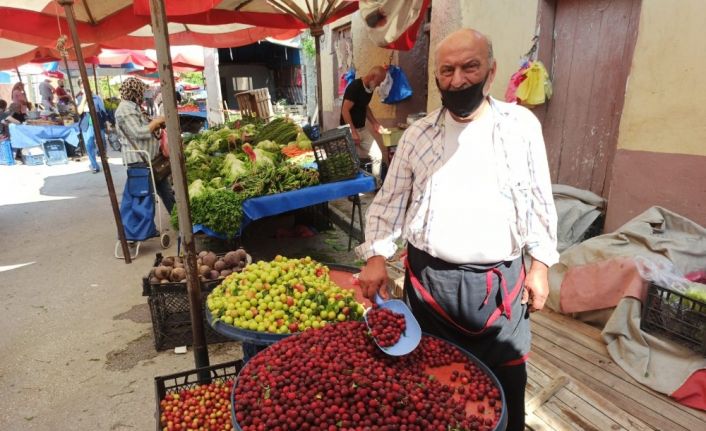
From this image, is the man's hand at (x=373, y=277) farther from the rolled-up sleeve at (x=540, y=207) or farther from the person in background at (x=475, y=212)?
the rolled-up sleeve at (x=540, y=207)

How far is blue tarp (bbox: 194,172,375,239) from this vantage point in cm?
428

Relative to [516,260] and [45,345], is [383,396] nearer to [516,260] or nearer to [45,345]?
[516,260]

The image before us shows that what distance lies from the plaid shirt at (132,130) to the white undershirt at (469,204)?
495cm

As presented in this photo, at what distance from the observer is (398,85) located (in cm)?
767

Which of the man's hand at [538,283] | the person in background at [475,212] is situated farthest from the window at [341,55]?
the man's hand at [538,283]

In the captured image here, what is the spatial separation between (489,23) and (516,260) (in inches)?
174

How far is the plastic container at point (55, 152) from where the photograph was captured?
13.3 m

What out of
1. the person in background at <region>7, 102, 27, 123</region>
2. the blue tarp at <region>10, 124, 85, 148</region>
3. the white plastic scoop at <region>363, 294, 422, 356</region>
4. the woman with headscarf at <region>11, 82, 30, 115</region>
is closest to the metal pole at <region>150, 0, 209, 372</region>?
the white plastic scoop at <region>363, 294, 422, 356</region>

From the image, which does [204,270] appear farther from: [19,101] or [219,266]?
[19,101]

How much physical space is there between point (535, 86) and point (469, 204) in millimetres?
3463

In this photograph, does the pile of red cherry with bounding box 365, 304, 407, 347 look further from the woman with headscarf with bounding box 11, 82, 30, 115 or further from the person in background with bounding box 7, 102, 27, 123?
the woman with headscarf with bounding box 11, 82, 30, 115

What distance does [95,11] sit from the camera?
646cm

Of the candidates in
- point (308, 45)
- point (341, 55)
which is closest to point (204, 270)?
point (341, 55)

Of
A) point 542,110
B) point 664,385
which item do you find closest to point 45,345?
point 664,385
